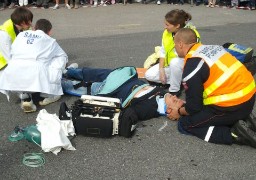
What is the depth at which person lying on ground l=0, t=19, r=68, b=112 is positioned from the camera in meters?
4.29

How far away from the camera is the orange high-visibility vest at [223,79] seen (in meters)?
3.46

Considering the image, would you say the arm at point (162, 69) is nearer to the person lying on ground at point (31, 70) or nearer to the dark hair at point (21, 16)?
the person lying on ground at point (31, 70)

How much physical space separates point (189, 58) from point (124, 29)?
6050mm

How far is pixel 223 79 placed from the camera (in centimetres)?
347

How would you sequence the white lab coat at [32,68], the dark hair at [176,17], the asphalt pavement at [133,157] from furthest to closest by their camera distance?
the dark hair at [176,17]
the white lab coat at [32,68]
the asphalt pavement at [133,157]

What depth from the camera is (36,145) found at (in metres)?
3.62

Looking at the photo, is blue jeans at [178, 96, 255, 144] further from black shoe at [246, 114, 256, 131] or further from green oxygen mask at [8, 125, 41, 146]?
green oxygen mask at [8, 125, 41, 146]

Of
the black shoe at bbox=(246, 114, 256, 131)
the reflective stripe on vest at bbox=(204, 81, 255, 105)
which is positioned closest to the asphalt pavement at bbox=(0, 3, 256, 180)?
the black shoe at bbox=(246, 114, 256, 131)

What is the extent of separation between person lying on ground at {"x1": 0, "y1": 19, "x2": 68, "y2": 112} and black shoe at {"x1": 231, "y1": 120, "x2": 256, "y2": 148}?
219cm

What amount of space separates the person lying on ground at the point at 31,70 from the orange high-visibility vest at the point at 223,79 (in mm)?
1763

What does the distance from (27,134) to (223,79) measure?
2025mm

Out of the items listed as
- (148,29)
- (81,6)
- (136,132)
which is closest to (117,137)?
(136,132)

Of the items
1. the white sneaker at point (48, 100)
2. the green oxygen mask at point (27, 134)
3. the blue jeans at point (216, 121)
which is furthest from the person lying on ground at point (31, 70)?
the blue jeans at point (216, 121)

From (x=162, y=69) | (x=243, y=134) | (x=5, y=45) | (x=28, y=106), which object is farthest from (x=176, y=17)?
(x=5, y=45)
